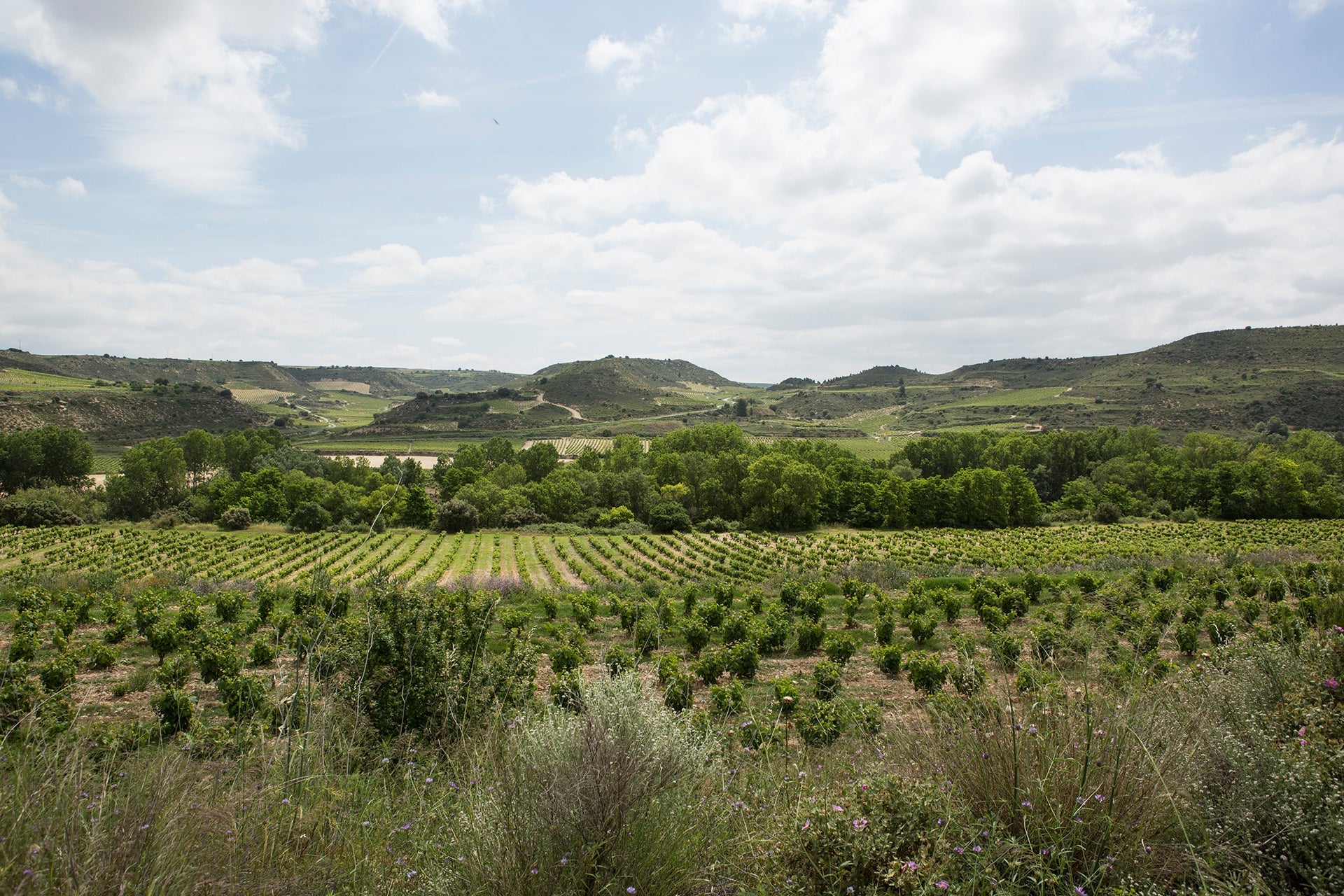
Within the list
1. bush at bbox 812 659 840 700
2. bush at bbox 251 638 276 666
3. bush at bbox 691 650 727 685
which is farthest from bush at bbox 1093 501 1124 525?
bush at bbox 251 638 276 666

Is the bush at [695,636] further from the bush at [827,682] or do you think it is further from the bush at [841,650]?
the bush at [827,682]

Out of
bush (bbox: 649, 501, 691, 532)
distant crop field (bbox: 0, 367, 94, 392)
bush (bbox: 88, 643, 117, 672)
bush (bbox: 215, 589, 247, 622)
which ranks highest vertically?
distant crop field (bbox: 0, 367, 94, 392)

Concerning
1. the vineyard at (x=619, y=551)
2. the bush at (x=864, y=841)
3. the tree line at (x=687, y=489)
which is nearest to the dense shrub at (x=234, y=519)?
the tree line at (x=687, y=489)

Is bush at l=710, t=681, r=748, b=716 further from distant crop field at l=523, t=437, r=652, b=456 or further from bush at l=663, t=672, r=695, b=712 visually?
distant crop field at l=523, t=437, r=652, b=456

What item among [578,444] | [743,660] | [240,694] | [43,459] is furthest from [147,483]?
[743,660]

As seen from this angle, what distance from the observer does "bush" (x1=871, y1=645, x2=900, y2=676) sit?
53.8 ft

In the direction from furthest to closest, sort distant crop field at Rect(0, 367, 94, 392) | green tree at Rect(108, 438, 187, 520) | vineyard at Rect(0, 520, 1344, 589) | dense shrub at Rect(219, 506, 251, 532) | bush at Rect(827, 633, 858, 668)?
distant crop field at Rect(0, 367, 94, 392) < green tree at Rect(108, 438, 187, 520) < dense shrub at Rect(219, 506, 251, 532) < vineyard at Rect(0, 520, 1344, 589) < bush at Rect(827, 633, 858, 668)

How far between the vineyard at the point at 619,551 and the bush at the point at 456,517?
1557 mm

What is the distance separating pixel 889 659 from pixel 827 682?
371cm

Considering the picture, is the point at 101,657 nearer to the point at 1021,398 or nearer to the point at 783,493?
the point at 783,493

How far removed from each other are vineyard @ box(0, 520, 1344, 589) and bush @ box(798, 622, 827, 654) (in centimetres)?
1955

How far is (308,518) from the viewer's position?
63562mm

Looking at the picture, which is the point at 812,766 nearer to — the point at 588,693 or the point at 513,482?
the point at 588,693

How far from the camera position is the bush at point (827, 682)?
44.0 feet
